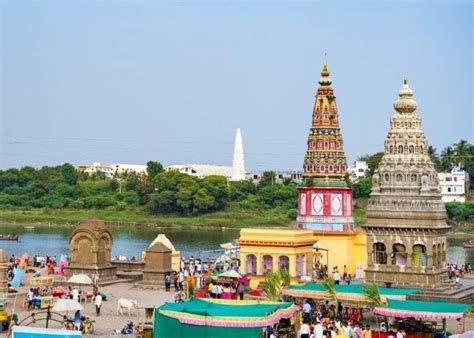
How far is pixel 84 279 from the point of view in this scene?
35.8m

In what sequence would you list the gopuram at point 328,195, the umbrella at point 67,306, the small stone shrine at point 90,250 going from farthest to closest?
the gopuram at point 328,195, the small stone shrine at point 90,250, the umbrella at point 67,306

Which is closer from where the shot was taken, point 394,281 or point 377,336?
point 377,336

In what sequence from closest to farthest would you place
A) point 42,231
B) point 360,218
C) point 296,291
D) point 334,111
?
point 296,291 → point 334,111 → point 360,218 → point 42,231

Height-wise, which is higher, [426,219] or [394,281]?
[426,219]

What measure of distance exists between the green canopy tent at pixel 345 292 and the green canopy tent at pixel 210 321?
535 cm

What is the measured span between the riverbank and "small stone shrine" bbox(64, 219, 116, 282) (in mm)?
53732

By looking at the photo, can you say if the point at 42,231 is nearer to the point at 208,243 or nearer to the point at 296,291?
the point at 208,243

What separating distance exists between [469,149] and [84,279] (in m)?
81.8

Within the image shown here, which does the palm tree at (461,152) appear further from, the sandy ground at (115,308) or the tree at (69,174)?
the sandy ground at (115,308)

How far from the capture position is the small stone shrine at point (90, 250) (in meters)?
38.0

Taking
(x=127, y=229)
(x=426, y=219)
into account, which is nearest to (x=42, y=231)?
(x=127, y=229)

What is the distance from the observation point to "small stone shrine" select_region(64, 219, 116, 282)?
38.0m

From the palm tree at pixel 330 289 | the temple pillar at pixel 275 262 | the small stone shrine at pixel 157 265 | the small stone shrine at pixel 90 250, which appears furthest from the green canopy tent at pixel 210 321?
the small stone shrine at pixel 90 250

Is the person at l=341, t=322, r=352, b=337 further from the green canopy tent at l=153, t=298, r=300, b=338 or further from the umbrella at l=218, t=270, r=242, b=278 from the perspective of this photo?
the umbrella at l=218, t=270, r=242, b=278
